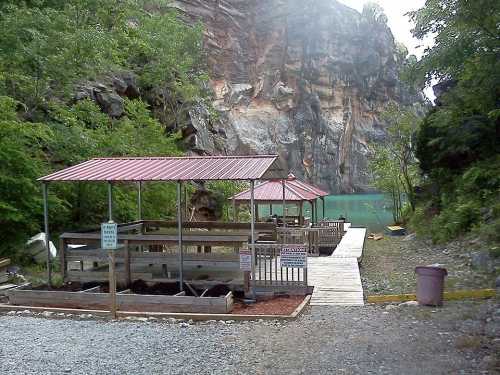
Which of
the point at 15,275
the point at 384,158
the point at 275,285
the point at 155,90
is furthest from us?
the point at 384,158

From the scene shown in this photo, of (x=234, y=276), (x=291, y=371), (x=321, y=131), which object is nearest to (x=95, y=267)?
(x=234, y=276)

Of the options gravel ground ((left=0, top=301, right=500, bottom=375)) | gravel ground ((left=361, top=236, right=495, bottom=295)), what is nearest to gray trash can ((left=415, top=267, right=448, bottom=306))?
gravel ground ((left=0, top=301, right=500, bottom=375))

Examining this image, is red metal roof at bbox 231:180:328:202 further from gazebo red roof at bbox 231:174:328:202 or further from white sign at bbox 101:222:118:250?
white sign at bbox 101:222:118:250

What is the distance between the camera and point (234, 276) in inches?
460

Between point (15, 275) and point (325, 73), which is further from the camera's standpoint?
point (325, 73)

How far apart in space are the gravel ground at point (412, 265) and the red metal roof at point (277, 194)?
3319 millimetres

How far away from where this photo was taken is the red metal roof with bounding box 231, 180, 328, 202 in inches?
797

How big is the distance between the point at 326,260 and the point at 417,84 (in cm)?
569

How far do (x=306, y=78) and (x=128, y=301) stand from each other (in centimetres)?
8316

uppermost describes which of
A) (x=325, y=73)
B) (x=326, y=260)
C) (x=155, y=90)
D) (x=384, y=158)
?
(x=325, y=73)

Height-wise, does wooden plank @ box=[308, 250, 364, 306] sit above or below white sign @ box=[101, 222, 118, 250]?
below

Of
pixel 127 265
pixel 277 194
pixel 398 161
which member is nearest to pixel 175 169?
pixel 127 265

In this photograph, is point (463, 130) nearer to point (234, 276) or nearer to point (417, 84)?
point (417, 84)

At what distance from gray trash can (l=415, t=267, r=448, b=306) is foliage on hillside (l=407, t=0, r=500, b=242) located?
364 cm
